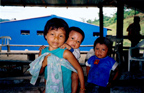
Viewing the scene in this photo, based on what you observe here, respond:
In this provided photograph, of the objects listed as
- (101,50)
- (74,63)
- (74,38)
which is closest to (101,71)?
(101,50)

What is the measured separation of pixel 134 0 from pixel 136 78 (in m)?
4.13

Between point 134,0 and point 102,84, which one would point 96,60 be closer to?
point 102,84

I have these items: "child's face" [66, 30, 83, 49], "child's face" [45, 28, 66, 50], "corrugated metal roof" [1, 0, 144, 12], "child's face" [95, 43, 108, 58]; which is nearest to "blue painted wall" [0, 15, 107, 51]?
"corrugated metal roof" [1, 0, 144, 12]

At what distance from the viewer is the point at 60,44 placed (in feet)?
3.81

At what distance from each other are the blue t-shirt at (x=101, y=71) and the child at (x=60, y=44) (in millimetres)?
209

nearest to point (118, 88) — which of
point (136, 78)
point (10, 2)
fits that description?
point (136, 78)

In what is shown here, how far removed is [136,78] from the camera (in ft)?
6.50

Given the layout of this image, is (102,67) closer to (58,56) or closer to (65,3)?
(58,56)

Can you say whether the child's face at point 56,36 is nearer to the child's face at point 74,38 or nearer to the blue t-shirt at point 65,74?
the blue t-shirt at point 65,74

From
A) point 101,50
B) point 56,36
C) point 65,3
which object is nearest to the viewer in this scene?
point 56,36

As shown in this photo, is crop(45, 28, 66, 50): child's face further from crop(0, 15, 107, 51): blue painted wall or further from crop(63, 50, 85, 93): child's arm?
crop(0, 15, 107, 51): blue painted wall

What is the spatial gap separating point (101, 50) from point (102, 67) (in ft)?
0.57

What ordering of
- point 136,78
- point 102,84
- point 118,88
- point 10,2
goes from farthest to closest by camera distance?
point 10,2
point 118,88
point 136,78
point 102,84

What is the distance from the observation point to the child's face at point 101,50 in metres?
1.28
